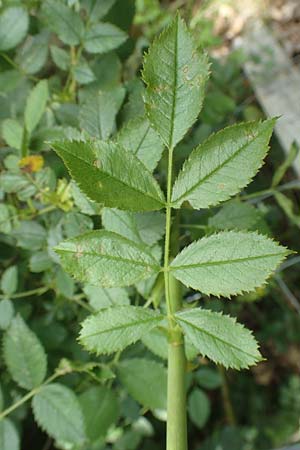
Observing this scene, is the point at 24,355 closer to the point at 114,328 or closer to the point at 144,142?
the point at 114,328

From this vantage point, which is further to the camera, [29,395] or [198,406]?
[198,406]

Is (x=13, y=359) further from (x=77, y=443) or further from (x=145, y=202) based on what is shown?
(x=145, y=202)

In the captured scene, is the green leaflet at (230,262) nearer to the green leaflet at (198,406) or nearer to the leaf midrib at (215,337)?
the leaf midrib at (215,337)

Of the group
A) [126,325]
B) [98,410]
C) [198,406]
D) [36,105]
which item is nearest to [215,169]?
[126,325]

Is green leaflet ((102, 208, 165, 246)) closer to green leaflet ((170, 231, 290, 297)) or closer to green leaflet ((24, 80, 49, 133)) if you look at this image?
green leaflet ((170, 231, 290, 297))

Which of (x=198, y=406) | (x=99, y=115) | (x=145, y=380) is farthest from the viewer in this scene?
(x=198, y=406)

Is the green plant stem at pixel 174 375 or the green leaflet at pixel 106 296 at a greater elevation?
the green leaflet at pixel 106 296

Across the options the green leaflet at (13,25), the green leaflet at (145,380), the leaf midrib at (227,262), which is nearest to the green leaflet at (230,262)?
the leaf midrib at (227,262)

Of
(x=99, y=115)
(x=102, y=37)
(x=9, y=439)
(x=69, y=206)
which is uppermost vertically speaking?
(x=102, y=37)
